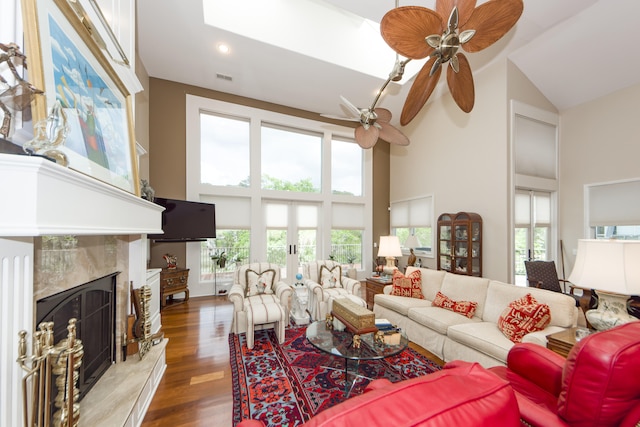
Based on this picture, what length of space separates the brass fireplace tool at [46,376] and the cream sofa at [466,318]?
2.76 metres

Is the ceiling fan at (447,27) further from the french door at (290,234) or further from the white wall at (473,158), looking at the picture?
the french door at (290,234)

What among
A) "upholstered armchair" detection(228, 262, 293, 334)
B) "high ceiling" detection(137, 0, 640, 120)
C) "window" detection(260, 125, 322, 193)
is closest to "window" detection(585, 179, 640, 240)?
"high ceiling" detection(137, 0, 640, 120)

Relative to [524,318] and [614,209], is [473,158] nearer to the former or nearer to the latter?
[614,209]

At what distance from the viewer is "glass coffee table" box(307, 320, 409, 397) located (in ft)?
6.59

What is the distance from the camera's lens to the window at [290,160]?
19.3 ft

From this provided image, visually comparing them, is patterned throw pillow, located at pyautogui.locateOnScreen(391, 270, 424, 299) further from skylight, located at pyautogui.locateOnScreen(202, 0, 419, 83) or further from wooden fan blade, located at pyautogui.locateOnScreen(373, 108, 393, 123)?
skylight, located at pyautogui.locateOnScreen(202, 0, 419, 83)

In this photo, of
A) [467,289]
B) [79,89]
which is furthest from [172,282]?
[467,289]

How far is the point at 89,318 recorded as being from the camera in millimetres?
1734

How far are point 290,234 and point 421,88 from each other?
14.9ft

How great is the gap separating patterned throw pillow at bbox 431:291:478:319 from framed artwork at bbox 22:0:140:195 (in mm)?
3333

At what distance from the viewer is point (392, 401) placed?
548mm

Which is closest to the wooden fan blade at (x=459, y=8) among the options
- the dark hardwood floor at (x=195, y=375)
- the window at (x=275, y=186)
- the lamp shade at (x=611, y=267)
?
the lamp shade at (x=611, y=267)

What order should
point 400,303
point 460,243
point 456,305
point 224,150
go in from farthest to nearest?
point 224,150 < point 460,243 < point 400,303 < point 456,305

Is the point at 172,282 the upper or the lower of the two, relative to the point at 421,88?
lower
